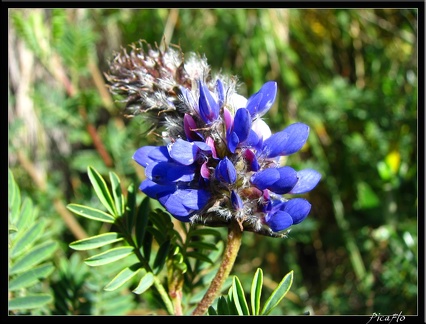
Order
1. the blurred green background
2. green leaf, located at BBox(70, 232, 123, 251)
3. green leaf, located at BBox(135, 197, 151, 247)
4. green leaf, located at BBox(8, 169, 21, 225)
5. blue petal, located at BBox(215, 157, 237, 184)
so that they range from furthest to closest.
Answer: the blurred green background
green leaf, located at BBox(8, 169, 21, 225)
green leaf, located at BBox(135, 197, 151, 247)
green leaf, located at BBox(70, 232, 123, 251)
blue petal, located at BBox(215, 157, 237, 184)

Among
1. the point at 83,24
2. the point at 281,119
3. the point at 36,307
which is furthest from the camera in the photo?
the point at 281,119

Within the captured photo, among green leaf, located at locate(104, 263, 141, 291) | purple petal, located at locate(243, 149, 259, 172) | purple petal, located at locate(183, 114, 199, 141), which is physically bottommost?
green leaf, located at locate(104, 263, 141, 291)

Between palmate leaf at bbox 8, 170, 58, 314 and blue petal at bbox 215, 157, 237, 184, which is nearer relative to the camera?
blue petal at bbox 215, 157, 237, 184

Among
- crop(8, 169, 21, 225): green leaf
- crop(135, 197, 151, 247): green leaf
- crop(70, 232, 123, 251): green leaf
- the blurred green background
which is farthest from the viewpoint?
the blurred green background

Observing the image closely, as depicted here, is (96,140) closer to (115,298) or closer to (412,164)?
(115,298)

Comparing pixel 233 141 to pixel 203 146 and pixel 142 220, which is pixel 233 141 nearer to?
pixel 203 146

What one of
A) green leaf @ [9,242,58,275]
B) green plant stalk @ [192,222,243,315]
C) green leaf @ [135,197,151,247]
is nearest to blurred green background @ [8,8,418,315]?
green leaf @ [9,242,58,275]

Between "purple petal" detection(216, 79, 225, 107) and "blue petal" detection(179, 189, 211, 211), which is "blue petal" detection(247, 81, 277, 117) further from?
"blue petal" detection(179, 189, 211, 211)
